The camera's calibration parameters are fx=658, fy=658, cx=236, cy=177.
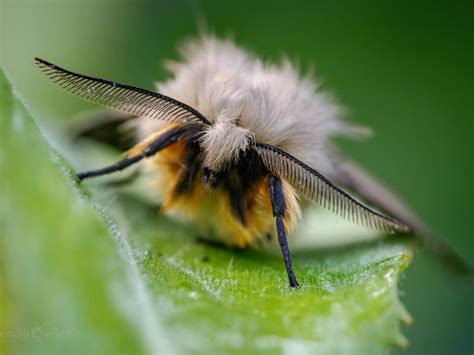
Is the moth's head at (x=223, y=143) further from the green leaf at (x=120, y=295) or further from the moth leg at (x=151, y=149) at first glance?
the green leaf at (x=120, y=295)

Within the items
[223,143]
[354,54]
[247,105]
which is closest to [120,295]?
[223,143]

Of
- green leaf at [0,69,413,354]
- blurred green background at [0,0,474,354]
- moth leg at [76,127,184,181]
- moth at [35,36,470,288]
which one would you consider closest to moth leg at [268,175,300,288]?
moth at [35,36,470,288]

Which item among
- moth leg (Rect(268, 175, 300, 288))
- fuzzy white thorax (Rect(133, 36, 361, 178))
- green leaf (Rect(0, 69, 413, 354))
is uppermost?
fuzzy white thorax (Rect(133, 36, 361, 178))

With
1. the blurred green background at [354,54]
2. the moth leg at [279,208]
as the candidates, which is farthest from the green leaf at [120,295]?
the blurred green background at [354,54]

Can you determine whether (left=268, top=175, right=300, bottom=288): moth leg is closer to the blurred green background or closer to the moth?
the moth

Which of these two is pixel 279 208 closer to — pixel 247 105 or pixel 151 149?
pixel 247 105

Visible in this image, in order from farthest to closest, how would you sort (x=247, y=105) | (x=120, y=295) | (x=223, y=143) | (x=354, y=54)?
(x=354, y=54), (x=247, y=105), (x=223, y=143), (x=120, y=295)
